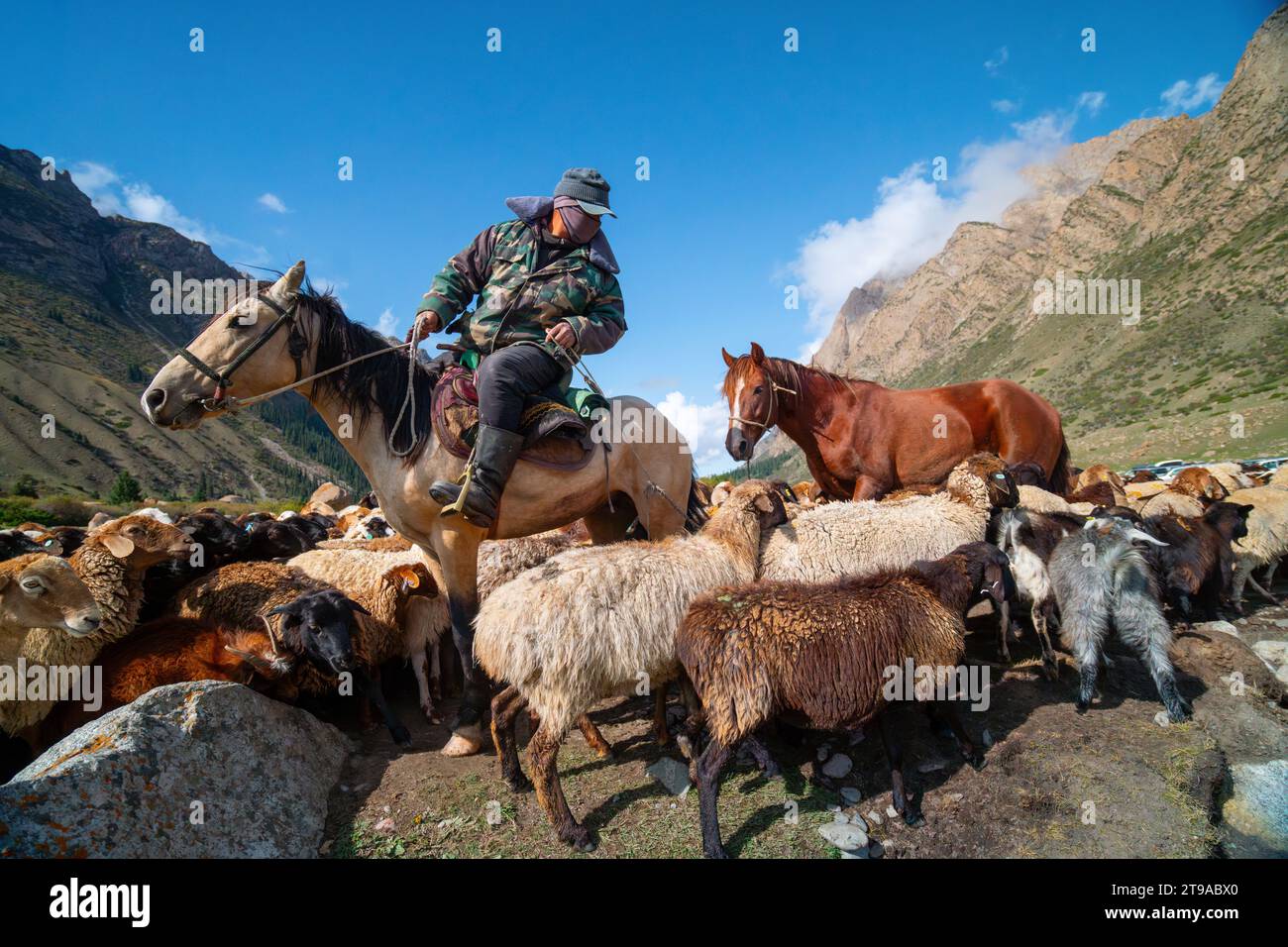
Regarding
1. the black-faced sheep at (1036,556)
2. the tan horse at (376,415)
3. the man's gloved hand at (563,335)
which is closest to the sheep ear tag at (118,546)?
the tan horse at (376,415)

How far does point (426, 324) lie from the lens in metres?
5.49

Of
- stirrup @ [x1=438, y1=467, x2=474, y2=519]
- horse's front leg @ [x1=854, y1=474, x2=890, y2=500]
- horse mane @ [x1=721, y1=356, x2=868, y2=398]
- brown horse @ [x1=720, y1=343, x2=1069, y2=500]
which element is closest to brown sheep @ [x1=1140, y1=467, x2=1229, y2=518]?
brown horse @ [x1=720, y1=343, x2=1069, y2=500]

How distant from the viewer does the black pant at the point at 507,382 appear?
500 cm

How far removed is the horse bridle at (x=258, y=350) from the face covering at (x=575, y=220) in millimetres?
2334

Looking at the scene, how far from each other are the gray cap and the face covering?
0.05 m

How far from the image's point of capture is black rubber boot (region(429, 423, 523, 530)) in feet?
16.2

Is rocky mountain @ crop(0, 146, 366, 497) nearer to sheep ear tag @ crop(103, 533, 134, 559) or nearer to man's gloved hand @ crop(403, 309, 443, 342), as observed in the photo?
sheep ear tag @ crop(103, 533, 134, 559)

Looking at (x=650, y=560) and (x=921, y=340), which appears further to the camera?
(x=921, y=340)

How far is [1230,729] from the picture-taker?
4.94 meters
